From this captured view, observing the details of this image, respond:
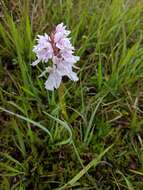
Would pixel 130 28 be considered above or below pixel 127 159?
above

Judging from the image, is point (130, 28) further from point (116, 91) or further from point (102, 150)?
point (102, 150)

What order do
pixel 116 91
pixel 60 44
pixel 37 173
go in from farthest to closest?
pixel 116 91 → pixel 37 173 → pixel 60 44

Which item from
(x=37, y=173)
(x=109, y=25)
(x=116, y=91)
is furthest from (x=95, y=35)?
(x=37, y=173)

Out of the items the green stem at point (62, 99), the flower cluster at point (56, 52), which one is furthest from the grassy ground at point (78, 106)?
the flower cluster at point (56, 52)

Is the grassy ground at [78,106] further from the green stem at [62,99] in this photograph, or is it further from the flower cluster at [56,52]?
the flower cluster at [56,52]

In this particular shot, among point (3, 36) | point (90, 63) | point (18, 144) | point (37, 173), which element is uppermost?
point (3, 36)

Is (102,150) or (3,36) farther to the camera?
(3,36)

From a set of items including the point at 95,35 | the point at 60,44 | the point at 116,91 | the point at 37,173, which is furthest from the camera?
the point at 95,35
